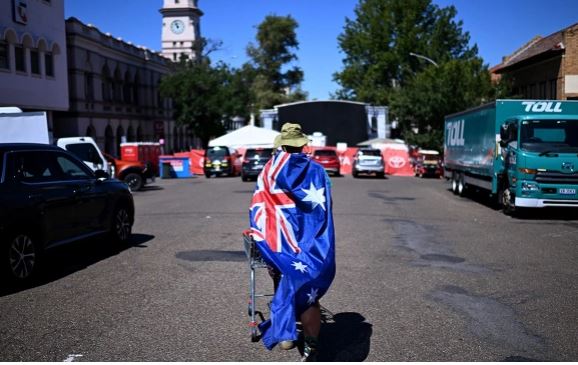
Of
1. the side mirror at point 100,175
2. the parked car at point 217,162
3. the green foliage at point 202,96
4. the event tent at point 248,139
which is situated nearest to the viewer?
the side mirror at point 100,175

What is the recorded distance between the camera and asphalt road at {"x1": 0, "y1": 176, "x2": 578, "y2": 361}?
5.05 meters

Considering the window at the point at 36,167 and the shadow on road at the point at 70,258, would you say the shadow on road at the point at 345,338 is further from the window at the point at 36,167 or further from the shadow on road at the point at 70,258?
the window at the point at 36,167

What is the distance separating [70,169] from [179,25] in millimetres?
77696

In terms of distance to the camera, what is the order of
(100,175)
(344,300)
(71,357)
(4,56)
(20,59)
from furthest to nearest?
(20,59) → (4,56) → (100,175) → (344,300) → (71,357)

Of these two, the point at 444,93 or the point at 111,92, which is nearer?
the point at 444,93

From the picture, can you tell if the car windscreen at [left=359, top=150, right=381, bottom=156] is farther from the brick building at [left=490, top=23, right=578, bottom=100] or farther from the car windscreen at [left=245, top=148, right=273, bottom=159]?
the brick building at [left=490, top=23, right=578, bottom=100]

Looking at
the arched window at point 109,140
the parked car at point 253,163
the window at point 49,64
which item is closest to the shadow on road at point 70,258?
the parked car at point 253,163

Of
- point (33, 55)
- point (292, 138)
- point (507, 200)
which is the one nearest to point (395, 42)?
point (33, 55)

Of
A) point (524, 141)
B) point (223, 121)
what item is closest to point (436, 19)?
point (223, 121)

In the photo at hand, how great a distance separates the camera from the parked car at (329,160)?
3552 cm

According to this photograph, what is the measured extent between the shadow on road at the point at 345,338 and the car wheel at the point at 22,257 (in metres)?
3.87

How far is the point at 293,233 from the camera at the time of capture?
488 centimetres

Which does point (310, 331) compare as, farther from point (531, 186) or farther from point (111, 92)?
Result: point (111, 92)

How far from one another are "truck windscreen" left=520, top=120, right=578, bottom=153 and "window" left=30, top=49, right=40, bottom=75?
80.0ft
